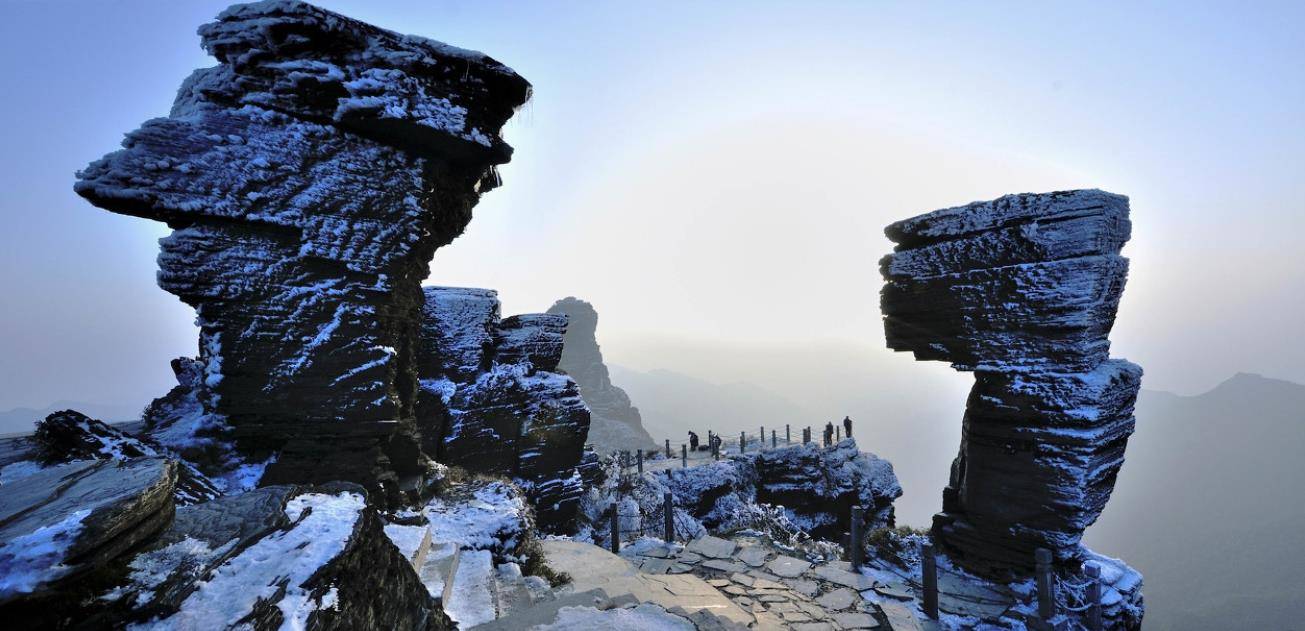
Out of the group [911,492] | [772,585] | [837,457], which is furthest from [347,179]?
[911,492]

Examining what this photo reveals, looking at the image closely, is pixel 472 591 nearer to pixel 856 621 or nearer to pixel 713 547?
pixel 856 621

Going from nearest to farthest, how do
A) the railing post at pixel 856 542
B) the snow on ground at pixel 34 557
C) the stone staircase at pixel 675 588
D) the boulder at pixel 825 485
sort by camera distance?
the snow on ground at pixel 34 557 → the stone staircase at pixel 675 588 → the railing post at pixel 856 542 → the boulder at pixel 825 485

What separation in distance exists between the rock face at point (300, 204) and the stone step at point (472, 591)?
2.64 metres

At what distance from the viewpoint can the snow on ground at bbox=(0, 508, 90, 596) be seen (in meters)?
1.64

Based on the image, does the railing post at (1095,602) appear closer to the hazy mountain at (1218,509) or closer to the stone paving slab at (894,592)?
the stone paving slab at (894,592)

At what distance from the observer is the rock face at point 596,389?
200ft

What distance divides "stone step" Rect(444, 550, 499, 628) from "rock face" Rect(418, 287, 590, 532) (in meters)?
8.33

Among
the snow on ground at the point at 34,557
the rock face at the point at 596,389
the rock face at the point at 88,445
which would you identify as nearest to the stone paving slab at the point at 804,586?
the rock face at the point at 88,445

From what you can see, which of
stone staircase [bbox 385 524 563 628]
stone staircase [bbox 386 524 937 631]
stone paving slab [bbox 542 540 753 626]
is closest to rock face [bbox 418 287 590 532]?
stone staircase [bbox 386 524 937 631]

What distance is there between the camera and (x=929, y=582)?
889cm

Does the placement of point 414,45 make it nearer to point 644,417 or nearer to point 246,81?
point 246,81

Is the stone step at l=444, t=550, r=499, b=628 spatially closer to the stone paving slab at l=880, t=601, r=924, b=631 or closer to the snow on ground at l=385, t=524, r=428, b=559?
the snow on ground at l=385, t=524, r=428, b=559

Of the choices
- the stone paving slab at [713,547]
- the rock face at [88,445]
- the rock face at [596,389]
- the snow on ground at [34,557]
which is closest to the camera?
the snow on ground at [34,557]

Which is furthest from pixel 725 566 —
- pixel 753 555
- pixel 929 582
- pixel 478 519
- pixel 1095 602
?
pixel 1095 602
